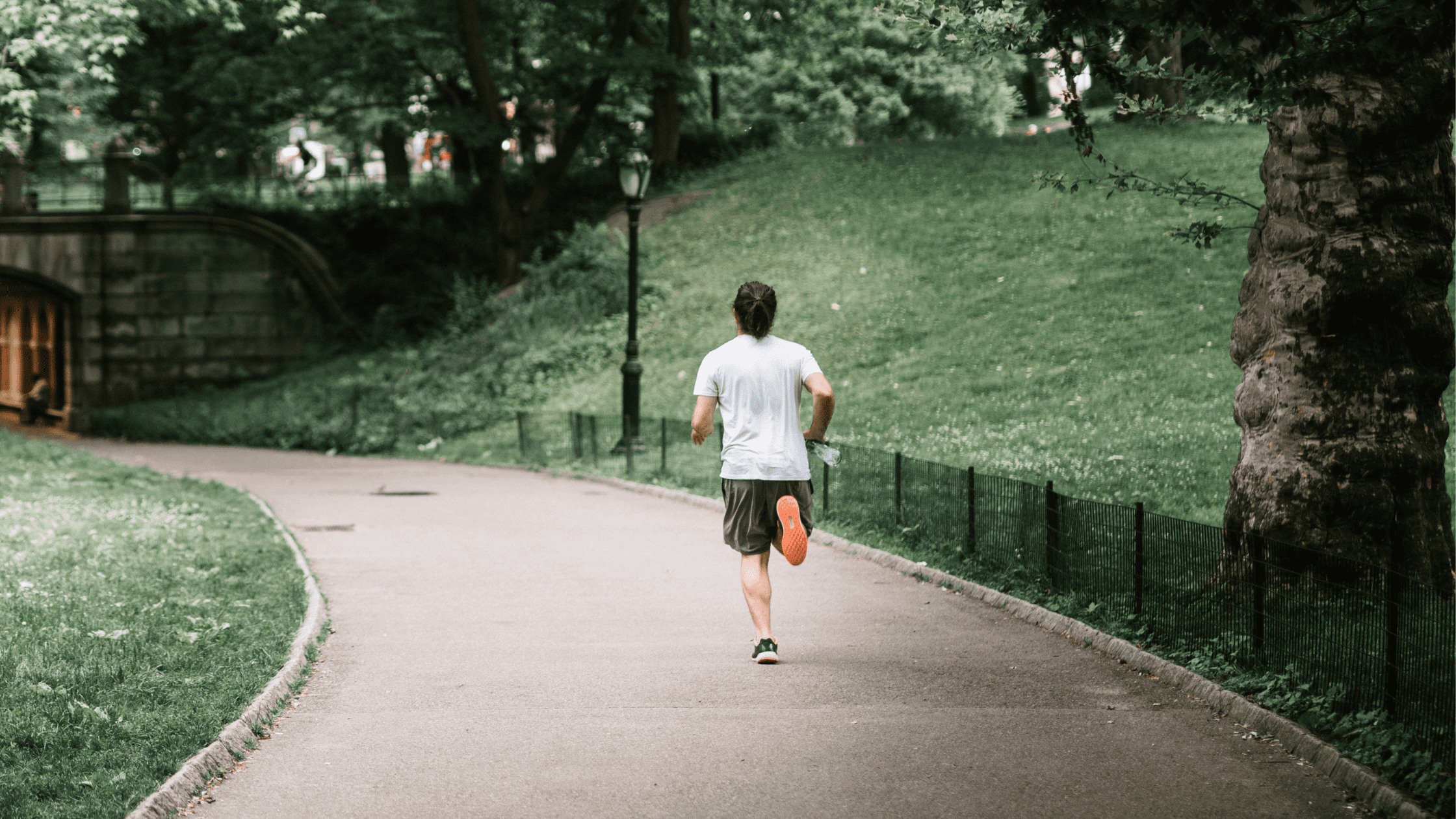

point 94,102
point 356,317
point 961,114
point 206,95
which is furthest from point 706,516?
point 961,114

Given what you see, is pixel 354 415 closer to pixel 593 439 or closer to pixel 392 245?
pixel 593 439

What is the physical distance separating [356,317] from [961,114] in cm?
2595

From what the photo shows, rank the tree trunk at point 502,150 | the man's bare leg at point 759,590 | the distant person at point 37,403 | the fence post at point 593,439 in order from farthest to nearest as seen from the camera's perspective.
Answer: the distant person at point 37,403 < the tree trunk at point 502,150 < the fence post at point 593,439 < the man's bare leg at point 759,590

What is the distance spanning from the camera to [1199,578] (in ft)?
24.6

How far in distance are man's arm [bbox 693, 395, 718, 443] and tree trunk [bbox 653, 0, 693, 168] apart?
1088 inches

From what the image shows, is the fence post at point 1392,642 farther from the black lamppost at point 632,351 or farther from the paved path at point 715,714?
the black lamppost at point 632,351

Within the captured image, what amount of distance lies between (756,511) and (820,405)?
74 cm

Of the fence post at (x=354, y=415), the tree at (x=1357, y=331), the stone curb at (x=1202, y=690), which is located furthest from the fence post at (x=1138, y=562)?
the fence post at (x=354, y=415)

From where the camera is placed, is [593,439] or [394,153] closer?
[593,439]

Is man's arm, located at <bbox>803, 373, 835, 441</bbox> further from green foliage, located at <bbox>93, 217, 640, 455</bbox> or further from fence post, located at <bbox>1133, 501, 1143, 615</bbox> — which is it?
green foliage, located at <bbox>93, 217, 640, 455</bbox>

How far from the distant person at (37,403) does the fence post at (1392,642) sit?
1355 inches

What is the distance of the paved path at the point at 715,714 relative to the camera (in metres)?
5.05

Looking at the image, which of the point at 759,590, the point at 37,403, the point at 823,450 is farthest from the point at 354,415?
the point at 823,450

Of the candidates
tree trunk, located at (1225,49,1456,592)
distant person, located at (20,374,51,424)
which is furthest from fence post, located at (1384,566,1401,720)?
distant person, located at (20,374,51,424)
